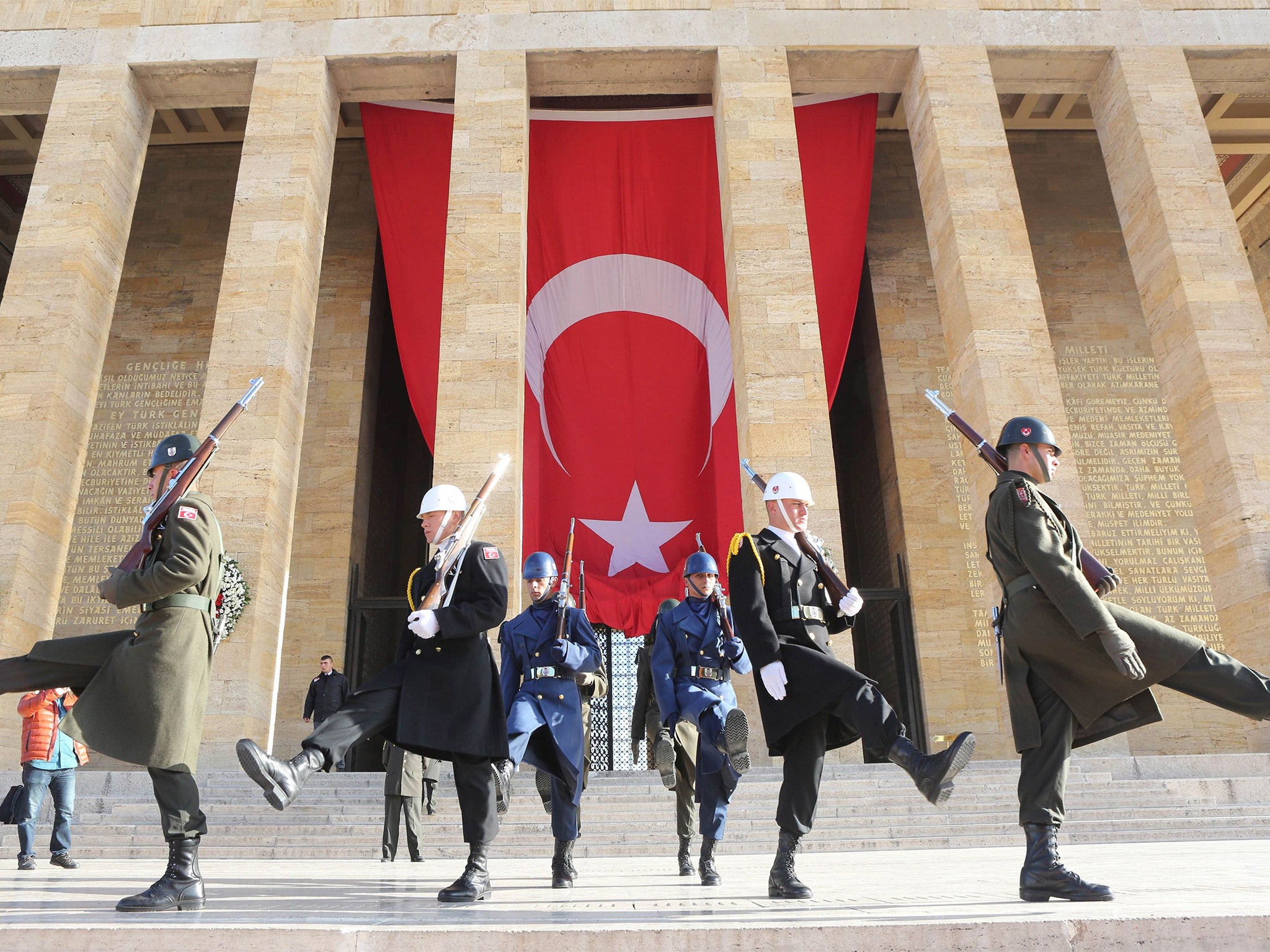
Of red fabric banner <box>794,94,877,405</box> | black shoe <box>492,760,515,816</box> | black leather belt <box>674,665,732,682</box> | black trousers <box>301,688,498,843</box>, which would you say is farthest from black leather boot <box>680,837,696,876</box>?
red fabric banner <box>794,94,877,405</box>

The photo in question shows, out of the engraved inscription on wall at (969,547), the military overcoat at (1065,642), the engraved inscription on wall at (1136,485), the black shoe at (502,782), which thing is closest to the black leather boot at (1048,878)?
the military overcoat at (1065,642)

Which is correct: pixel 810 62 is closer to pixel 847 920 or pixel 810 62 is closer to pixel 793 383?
pixel 793 383

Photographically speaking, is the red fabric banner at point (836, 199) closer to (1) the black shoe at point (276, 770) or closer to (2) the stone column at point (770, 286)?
(2) the stone column at point (770, 286)

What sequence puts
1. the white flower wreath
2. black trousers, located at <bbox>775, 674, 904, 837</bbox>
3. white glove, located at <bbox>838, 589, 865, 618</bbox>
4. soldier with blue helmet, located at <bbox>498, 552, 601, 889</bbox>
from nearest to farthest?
black trousers, located at <bbox>775, 674, 904, 837</bbox> < white glove, located at <bbox>838, 589, 865, 618</bbox> < soldier with blue helmet, located at <bbox>498, 552, 601, 889</bbox> < the white flower wreath

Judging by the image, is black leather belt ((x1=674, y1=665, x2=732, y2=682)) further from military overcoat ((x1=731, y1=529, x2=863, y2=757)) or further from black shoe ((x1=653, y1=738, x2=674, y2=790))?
military overcoat ((x1=731, y1=529, x2=863, y2=757))

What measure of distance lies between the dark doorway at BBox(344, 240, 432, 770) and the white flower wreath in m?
3.28

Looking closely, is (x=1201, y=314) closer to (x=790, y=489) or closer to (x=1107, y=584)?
(x=1107, y=584)

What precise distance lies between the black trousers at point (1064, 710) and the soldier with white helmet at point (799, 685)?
270mm

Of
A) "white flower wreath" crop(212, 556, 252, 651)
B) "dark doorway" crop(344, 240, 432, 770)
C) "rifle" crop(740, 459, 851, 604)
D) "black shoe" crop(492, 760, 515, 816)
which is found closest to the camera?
"rifle" crop(740, 459, 851, 604)

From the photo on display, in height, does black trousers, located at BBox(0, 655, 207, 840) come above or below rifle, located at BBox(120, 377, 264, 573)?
below

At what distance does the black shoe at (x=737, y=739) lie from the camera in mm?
4195

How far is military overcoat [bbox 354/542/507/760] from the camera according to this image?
12.6ft

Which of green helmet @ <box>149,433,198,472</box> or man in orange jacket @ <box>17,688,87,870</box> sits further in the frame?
man in orange jacket @ <box>17,688,87,870</box>

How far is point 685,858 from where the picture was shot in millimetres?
5023
